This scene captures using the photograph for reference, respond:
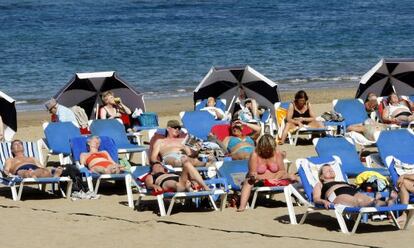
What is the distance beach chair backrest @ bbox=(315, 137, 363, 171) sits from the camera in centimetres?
1166

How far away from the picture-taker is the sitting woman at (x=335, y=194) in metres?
9.60

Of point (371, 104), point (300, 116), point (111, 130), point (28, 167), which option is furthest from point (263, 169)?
point (371, 104)

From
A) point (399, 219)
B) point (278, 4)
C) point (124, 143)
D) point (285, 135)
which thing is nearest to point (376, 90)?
point (285, 135)

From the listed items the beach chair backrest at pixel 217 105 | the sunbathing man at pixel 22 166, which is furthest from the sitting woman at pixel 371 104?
the sunbathing man at pixel 22 166

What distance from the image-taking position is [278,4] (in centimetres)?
5869

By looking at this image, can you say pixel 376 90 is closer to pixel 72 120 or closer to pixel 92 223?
pixel 72 120

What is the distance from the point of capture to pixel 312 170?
407 inches

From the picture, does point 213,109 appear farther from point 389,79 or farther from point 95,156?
point 95,156

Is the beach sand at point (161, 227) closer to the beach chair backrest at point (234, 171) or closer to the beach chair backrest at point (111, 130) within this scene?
the beach chair backrest at point (234, 171)

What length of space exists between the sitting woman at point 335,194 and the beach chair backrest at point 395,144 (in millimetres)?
1904

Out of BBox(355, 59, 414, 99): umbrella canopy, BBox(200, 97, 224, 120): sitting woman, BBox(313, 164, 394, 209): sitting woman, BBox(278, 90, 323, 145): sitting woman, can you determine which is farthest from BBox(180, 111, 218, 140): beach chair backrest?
BBox(313, 164, 394, 209): sitting woman

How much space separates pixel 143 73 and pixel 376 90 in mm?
13779

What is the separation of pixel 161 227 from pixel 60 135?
3628 millimetres

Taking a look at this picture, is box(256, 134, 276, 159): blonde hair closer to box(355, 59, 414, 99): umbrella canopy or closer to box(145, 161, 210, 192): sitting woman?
box(145, 161, 210, 192): sitting woman
